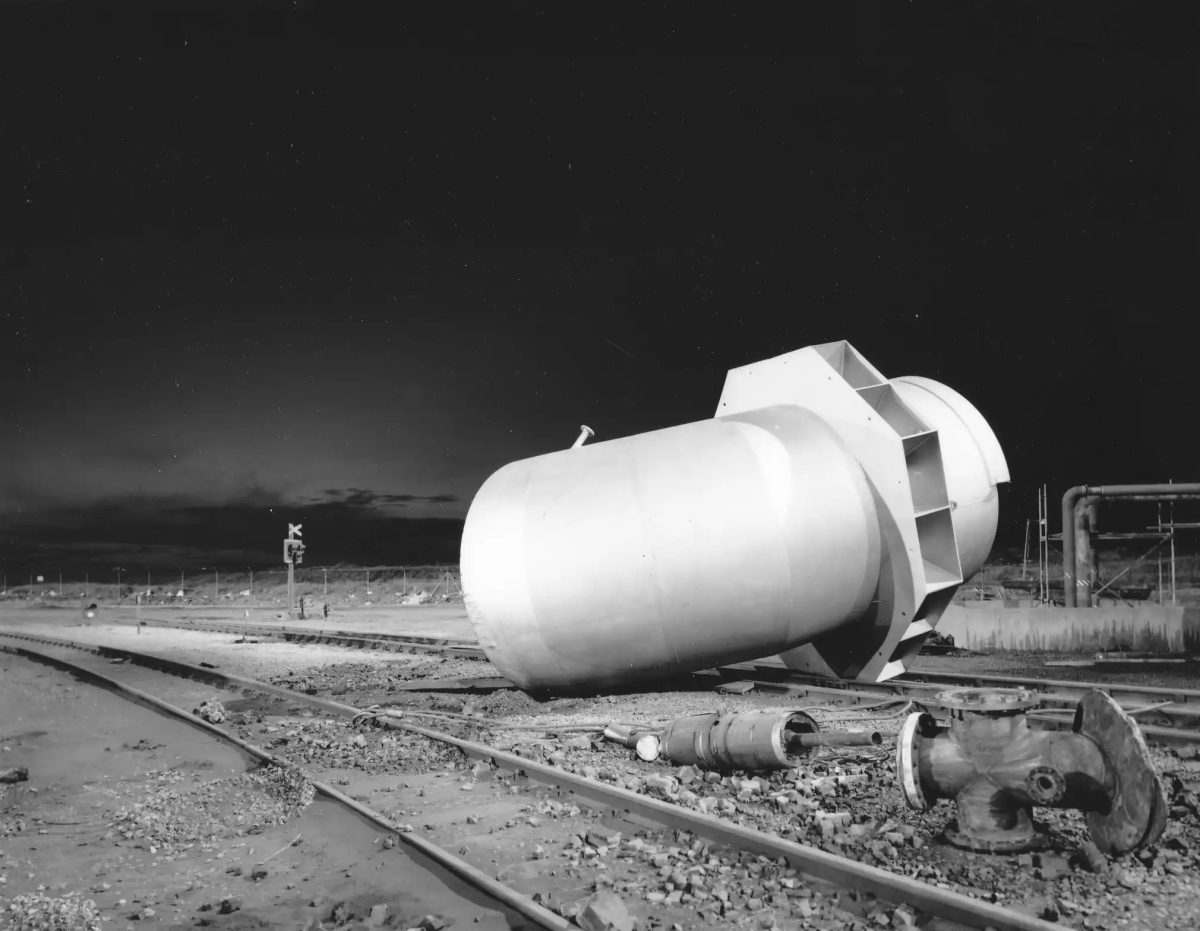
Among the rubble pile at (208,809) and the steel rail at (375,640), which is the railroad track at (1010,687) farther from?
the rubble pile at (208,809)

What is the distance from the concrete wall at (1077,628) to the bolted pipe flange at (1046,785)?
13307 mm

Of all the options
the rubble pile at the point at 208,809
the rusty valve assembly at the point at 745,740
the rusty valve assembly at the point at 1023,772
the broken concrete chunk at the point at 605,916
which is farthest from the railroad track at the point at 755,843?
the rubble pile at the point at 208,809

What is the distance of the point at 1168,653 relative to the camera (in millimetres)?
15891

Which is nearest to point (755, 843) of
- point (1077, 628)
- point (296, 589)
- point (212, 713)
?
point (212, 713)

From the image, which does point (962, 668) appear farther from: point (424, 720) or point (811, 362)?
point (424, 720)

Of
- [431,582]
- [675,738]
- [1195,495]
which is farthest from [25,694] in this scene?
[431,582]

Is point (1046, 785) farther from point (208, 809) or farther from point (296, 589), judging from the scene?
point (296, 589)

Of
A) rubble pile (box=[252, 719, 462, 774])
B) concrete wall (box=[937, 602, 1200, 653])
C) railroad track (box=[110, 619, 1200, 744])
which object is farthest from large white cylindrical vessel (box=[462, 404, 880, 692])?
concrete wall (box=[937, 602, 1200, 653])

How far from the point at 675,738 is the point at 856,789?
168 cm

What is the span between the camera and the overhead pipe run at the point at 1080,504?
2002 cm

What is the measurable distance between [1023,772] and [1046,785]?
0.76 ft

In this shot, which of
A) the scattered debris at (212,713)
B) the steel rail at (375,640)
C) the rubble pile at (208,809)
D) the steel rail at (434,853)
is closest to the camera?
the steel rail at (434,853)

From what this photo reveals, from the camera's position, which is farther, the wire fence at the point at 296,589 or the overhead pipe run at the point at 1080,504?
the wire fence at the point at 296,589

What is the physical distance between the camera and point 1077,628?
16.8 meters
